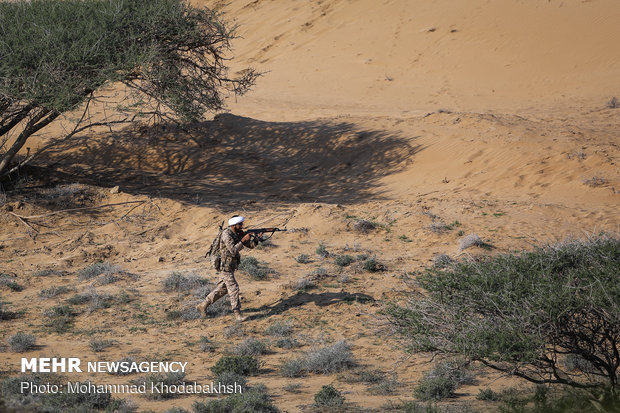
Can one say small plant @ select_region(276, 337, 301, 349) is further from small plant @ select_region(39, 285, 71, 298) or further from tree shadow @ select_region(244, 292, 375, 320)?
small plant @ select_region(39, 285, 71, 298)

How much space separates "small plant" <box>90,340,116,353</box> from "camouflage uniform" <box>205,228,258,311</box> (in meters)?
1.56

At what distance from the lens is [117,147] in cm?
1811

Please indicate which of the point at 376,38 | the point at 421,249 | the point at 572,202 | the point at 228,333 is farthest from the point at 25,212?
the point at 376,38

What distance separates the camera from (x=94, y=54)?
13.4 meters

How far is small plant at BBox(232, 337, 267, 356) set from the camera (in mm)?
7953

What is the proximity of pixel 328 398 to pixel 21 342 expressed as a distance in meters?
4.20

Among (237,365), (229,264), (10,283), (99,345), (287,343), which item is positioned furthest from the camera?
(10,283)

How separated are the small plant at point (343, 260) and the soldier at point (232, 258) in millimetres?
2444

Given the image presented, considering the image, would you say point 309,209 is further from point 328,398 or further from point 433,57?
point 433,57

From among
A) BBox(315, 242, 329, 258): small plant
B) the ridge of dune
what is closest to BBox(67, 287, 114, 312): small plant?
BBox(315, 242, 329, 258): small plant

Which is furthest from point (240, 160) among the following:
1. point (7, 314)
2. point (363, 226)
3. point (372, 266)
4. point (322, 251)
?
point (7, 314)

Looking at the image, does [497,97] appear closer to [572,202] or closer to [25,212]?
[572,202]

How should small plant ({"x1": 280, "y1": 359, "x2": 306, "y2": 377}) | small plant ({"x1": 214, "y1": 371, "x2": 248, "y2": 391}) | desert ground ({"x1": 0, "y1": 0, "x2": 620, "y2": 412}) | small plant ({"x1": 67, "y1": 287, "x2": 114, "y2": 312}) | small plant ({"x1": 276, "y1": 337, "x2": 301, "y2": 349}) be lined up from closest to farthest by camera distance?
1. small plant ({"x1": 214, "y1": 371, "x2": 248, "y2": 391})
2. small plant ({"x1": 280, "y1": 359, "x2": 306, "y2": 377})
3. small plant ({"x1": 276, "y1": 337, "x2": 301, "y2": 349})
4. desert ground ({"x1": 0, "y1": 0, "x2": 620, "y2": 412})
5. small plant ({"x1": 67, "y1": 287, "x2": 114, "y2": 312})

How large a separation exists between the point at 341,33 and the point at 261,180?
66.2 feet
